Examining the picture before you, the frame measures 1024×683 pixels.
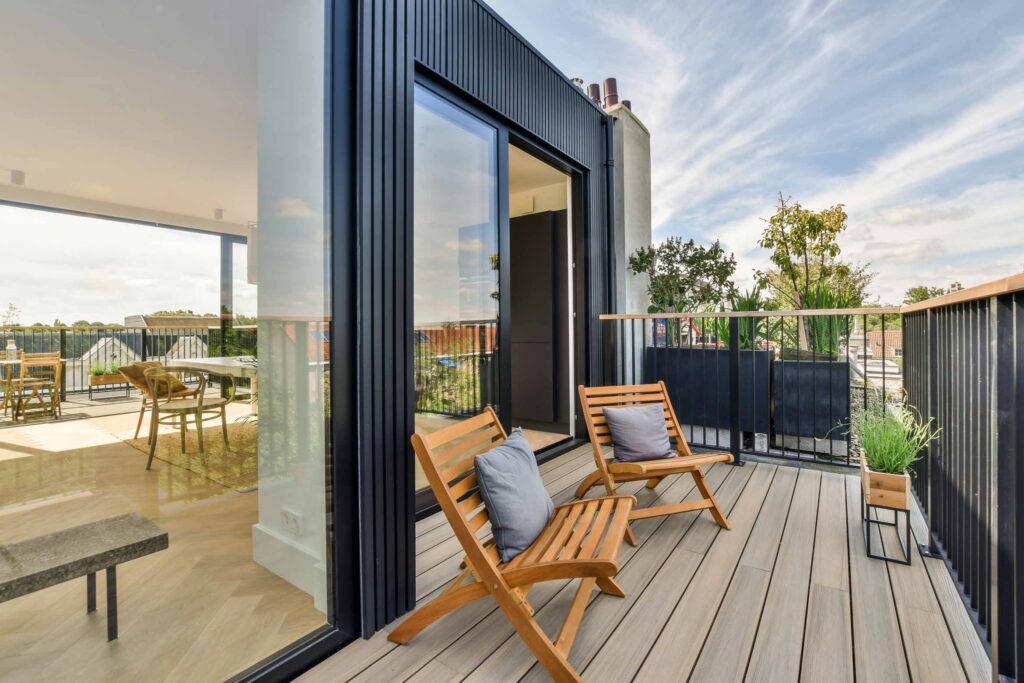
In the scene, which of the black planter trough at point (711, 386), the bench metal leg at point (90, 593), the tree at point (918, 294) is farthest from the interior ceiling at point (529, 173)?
the tree at point (918, 294)

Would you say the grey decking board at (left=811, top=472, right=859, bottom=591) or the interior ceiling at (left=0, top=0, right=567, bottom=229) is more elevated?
the interior ceiling at (left=0, top=0, right=567, bottom=229)

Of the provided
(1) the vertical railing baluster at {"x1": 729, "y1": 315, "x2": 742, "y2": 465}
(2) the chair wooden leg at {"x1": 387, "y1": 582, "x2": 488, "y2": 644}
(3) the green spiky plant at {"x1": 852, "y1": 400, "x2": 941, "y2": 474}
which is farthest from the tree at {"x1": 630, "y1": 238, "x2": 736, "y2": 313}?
(2) the chair wooden leg at {"x1": 387, "y1": 582, "x2": 488, "y2": 644}

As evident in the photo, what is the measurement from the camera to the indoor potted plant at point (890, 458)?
2.08 metres

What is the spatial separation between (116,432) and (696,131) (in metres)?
8.86

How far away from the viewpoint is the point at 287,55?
1548 millimetres

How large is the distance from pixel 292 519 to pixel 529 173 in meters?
3.90

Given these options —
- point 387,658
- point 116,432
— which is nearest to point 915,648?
point 387,658

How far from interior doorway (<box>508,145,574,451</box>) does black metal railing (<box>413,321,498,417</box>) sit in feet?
4.71

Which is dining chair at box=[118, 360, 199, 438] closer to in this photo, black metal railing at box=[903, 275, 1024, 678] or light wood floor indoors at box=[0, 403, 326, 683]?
light wood floor indoors at box=[0, 403, 326, 683]

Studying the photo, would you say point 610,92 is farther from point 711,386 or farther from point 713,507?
point 713,507

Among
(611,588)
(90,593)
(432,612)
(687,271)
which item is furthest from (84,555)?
(687,271)

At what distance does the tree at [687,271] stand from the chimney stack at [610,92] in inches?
72.4

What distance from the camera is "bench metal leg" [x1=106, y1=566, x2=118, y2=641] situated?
112cm

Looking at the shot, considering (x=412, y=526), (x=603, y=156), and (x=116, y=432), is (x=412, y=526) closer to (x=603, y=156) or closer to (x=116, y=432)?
(x=116, y=432)
